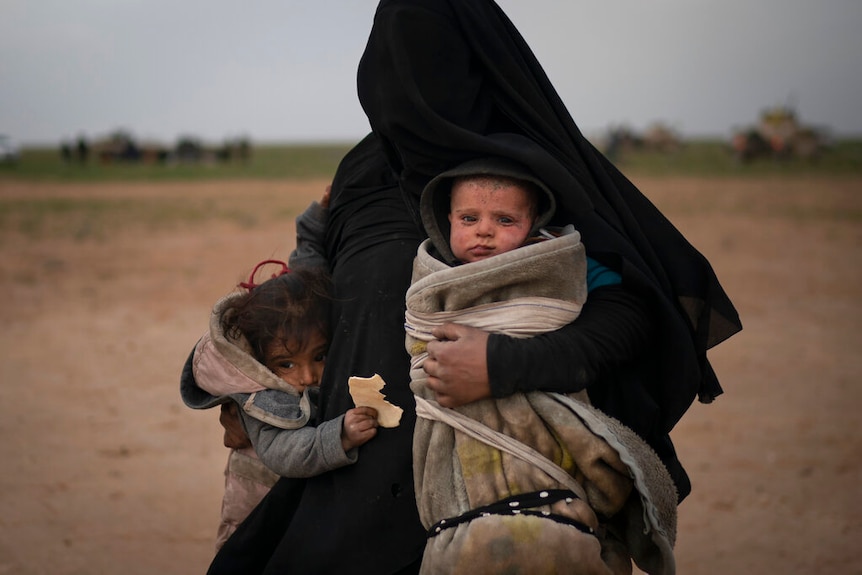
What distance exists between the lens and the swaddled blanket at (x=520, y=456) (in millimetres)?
2379

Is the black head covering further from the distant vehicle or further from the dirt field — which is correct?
the distant vehicle

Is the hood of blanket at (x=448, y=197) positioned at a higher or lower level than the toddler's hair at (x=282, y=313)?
higher

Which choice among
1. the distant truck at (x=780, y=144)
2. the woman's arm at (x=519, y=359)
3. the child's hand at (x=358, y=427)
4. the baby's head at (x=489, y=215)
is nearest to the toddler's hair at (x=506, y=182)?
the baby's head at (x=489, y=215)

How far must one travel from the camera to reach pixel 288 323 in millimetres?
2984

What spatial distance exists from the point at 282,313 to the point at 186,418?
4.74m

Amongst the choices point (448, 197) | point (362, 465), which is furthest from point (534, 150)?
point (362, 465)

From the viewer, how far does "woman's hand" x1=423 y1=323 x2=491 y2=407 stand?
2402 mm

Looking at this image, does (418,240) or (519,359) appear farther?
(418,240)

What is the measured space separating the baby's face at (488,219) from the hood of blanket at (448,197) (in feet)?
0.13

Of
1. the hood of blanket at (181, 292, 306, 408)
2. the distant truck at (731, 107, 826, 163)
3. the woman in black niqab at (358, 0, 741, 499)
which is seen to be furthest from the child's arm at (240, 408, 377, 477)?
the distant truck at (731, 107, 826, 163)

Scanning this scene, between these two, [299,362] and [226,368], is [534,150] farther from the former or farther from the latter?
[226,368]

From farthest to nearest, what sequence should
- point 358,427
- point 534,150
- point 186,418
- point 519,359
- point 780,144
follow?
1. point 780,144
2. point 186,418
3. point 358,427
4. point 534,150
5. point 519,359

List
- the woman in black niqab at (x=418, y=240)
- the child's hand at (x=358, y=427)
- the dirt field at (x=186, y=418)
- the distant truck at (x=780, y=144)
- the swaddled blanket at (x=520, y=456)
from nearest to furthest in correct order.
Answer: the swaddled blanket at (x=520, y=456) → the woman in black niqab at (x=418, y=240) → the child's hand at (x=358, y=427) → the dirt field at (x=186, y=418) → the distant truck at (x=780, y=144)

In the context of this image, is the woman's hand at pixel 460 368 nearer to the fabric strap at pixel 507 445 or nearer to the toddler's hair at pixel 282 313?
A: the fabric strap at pixel 507 445
